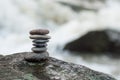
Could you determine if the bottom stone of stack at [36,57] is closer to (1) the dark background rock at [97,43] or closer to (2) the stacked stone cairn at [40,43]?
(2) the stacked stone cairn at [40,43]

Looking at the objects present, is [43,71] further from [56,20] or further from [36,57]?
[56,20]

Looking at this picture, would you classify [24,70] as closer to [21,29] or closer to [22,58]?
[22,58]

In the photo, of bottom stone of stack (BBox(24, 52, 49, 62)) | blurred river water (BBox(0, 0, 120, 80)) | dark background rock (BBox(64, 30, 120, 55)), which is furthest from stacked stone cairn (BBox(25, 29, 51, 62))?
dark background rock (BBox(64, 30, 120, 55))

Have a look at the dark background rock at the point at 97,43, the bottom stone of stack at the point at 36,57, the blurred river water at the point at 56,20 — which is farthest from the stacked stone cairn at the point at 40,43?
the dark background rock at the point at 97,43

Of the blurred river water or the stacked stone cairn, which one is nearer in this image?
the stacked stone cairn

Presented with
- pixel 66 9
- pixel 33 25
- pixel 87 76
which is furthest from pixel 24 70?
pixel 66 9

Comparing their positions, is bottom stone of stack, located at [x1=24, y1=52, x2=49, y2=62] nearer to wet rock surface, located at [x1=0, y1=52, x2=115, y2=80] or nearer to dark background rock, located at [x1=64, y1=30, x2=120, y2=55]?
wet rock surface, located at [x1=0, y1=52, x2=115, y2=80]

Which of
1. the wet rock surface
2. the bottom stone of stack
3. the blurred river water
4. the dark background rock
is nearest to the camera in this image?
the wet rock surface

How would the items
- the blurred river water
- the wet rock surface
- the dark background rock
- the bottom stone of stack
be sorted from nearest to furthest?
the wet rock surface < the bottom stone of stack < the dark background rock < the blurred river water
